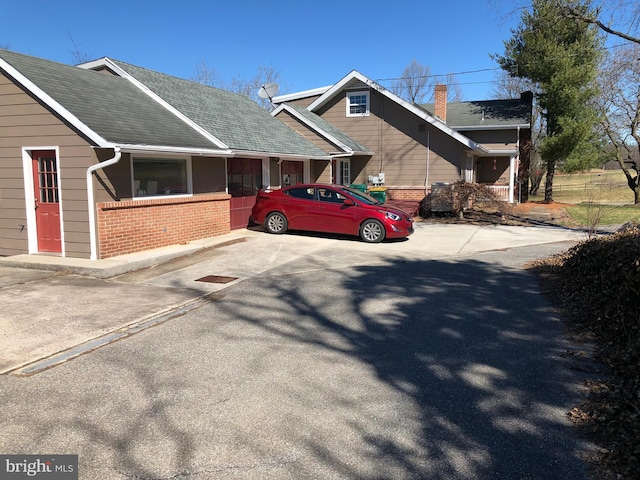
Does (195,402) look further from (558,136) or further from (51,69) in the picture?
(558,136)

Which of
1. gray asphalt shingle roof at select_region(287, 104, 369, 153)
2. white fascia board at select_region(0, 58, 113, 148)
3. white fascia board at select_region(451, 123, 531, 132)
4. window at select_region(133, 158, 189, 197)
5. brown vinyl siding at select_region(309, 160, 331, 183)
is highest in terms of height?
white fascia board at select_region(451, 123, 531, 132)

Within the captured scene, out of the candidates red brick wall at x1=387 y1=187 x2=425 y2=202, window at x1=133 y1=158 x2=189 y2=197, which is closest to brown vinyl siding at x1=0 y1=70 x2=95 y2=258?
window at x1=133 y1=158 x2=189 y2=197

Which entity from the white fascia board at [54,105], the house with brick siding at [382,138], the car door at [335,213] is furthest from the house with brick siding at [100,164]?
the house with brick siding at [382,138]

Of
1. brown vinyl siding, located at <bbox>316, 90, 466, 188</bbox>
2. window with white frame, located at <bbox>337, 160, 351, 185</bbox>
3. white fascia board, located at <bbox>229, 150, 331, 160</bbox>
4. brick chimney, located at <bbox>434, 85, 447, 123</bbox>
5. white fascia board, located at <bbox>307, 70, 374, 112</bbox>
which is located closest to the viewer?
white fascia board, located at <bbox>229, 150, 331, 160</bbox>

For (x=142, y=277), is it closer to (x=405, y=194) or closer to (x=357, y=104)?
(x=405, y=194)

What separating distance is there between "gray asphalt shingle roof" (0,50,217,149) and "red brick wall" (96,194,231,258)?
138cm

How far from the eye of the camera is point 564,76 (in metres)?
23.7

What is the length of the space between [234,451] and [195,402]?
0.87 meters

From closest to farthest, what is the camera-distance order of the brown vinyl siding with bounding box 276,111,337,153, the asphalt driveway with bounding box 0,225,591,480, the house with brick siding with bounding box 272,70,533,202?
the asphalt driveway with bounding box 0,225,591,480
the brown vinyl siding with bounding box 276,111,337,153
the house with brick siding with bounding box 272,70,533,202

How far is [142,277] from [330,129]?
14.2 meters

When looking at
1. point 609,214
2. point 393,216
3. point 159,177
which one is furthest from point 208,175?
point 609,214

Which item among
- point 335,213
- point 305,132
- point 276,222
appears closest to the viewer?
point 335,213

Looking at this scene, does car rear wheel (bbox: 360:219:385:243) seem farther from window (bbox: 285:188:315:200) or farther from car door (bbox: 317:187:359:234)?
window (bbox: 285:188:315:200)

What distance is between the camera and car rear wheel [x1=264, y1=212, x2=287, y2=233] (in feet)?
47.0
